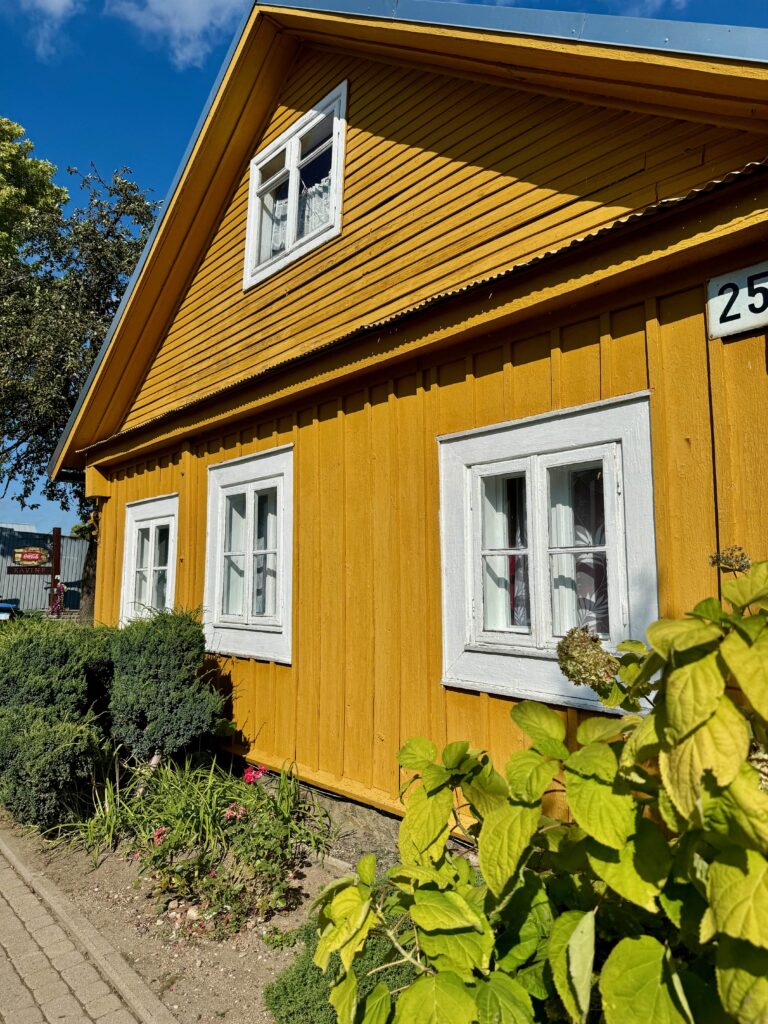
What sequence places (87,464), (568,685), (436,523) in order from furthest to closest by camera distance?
1. (87,464)
2. (436,523)
3. (568,685)

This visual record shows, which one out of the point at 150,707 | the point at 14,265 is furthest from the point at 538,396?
the point at 14,265

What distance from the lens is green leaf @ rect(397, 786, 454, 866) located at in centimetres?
171

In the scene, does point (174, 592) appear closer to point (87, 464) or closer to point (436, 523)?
point (87, 464)

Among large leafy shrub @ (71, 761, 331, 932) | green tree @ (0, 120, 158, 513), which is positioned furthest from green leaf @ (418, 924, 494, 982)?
green tree @ (0, 120, 158, 513)

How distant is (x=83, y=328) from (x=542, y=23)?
690 inches

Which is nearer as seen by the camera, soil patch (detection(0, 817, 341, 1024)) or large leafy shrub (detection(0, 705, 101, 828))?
soil patch (detection(0, 817, 341, 1024))

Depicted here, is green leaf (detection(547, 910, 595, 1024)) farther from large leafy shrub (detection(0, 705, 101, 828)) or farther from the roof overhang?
Answer: large leafy shrub (detection(0, 705, 101, 828))

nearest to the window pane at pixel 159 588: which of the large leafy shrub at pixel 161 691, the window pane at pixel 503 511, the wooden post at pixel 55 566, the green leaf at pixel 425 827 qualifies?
the large leafy shrub at pixel 161 691

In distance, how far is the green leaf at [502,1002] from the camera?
1.49 m

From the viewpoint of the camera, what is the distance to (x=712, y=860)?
4.17ft

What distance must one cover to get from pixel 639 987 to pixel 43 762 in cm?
447

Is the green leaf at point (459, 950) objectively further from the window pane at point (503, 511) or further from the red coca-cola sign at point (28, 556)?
the red coca-cola sign at point (28, 556)

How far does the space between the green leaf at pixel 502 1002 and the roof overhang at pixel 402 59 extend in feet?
11.3

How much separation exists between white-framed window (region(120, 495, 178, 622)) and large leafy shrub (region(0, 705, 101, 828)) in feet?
Answer: 7.29
